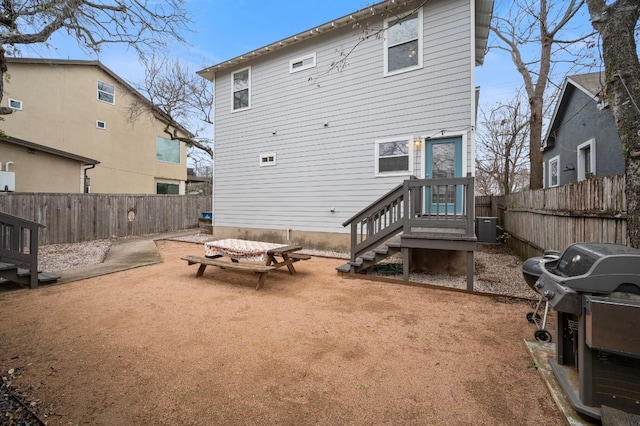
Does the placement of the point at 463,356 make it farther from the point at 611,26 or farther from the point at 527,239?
the point at 527,239

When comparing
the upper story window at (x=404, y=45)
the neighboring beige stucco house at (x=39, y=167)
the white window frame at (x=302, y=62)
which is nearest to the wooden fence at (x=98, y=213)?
the neighboring beige stucco house at (x=39, y=167)

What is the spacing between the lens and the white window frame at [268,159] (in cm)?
931

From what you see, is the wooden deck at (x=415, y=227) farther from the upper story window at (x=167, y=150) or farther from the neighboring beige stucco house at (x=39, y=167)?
the upper story window at (x=167, y=150)

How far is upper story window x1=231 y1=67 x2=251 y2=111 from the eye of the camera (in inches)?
391

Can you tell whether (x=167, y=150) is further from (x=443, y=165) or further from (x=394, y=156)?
(x=443, y=165)

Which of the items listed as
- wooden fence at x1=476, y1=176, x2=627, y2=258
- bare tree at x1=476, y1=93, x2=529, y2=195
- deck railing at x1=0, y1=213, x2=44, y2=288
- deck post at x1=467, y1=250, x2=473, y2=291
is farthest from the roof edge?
bare tree at x1=476, y1=93, x2=529, y2=195

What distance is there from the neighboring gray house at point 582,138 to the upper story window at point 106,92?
19165 mm

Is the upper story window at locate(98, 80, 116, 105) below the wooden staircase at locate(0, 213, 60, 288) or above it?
above

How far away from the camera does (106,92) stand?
14727mm

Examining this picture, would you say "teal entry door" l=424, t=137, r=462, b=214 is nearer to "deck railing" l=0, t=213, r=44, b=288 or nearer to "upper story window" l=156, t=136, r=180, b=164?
"deck railing" l=0, t=213, r=44, b=288

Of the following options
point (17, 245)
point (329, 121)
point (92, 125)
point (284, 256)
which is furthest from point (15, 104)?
point (284, 256)

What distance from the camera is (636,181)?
2.86 m

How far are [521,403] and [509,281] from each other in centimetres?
382

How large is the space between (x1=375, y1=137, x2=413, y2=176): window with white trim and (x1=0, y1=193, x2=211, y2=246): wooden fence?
10199mm
